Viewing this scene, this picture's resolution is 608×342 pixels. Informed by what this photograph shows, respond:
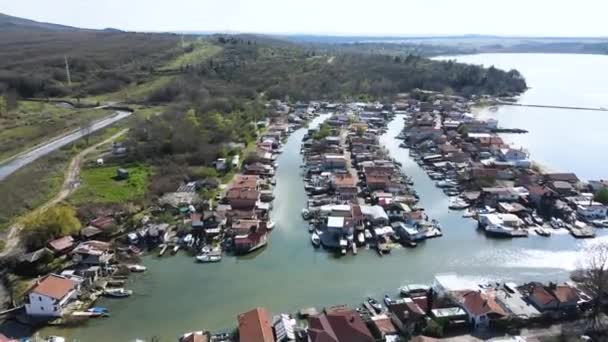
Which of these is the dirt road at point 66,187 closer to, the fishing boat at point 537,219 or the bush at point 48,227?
the bush at point 48,227

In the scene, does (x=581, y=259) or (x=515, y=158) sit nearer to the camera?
(x=581, y=259)

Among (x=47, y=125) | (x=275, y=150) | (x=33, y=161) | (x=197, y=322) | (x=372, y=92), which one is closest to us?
(x=197, y=322)

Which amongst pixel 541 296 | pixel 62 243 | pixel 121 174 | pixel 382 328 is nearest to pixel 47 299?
pixel 62 243

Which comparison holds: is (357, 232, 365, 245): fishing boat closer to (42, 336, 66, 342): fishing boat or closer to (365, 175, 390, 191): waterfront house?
(365, 175, 390, 191): waterfront house

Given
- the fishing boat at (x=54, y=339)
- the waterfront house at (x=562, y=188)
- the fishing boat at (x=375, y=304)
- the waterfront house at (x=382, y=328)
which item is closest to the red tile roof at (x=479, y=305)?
the waterfront house at (x=382, y=328)

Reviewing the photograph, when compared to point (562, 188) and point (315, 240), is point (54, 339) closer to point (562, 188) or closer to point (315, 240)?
point (315, 240)

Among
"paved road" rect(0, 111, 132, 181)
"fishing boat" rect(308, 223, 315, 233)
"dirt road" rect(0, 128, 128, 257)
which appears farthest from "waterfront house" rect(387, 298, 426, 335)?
"paved road" rect(0, 111, 132, 181)

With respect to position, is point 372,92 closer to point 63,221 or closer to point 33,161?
point 33,161

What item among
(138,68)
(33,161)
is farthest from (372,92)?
(33,161)
